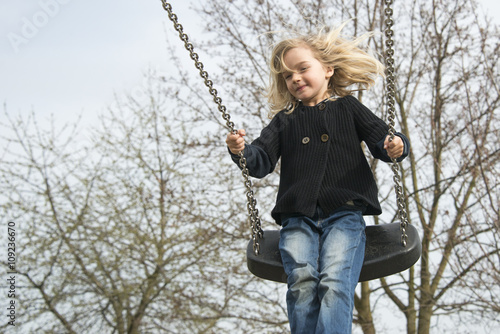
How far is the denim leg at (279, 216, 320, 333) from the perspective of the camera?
6.68 feet

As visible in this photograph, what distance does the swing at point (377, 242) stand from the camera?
2330mm

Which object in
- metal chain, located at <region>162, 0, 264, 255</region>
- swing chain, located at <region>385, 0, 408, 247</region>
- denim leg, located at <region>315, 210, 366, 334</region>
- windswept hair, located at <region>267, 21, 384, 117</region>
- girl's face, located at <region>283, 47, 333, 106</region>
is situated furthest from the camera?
windswept hair, located at <region>267, 21, 384, 117</region>

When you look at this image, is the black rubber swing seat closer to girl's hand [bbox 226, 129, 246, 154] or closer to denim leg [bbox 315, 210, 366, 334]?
denim leg [bbox 315, 210, 366, 334]

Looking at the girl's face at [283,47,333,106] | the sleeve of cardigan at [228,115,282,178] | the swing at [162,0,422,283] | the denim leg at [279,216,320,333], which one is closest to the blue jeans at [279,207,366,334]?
the denim leg at [279,216,320,333]

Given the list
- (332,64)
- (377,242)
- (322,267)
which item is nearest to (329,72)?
(332,64)

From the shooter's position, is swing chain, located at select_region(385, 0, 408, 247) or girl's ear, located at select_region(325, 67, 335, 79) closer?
swing chain, located at select_region(385, 0, 408, 247)

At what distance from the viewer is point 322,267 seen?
2.17m

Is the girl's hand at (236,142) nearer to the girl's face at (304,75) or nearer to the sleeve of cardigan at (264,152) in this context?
the sleeve of cardigan at (264,152)

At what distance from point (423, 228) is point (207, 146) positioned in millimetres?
3454

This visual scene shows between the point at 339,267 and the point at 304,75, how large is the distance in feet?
3.17

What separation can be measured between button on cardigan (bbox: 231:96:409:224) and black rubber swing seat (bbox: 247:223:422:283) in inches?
5.6

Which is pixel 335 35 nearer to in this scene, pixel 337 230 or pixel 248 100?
pixel 337 230

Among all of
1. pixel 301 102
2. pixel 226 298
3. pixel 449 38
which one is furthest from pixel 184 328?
pixel 301 102

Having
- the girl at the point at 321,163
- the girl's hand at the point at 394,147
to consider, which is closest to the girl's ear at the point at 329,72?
the girl at the point at 321,163
